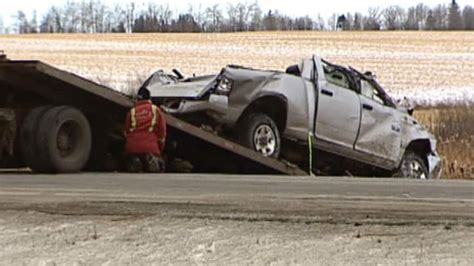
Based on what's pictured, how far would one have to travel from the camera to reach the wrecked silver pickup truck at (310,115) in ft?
46.4

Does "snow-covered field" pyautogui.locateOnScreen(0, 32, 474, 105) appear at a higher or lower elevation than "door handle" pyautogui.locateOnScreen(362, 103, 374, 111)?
lower

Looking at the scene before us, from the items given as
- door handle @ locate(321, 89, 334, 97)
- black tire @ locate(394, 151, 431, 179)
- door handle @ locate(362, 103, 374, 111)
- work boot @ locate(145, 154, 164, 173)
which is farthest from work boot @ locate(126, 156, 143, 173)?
black tire @ locate(394, 151, 431, 179)

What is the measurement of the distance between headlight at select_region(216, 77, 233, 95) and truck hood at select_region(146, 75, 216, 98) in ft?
0.45

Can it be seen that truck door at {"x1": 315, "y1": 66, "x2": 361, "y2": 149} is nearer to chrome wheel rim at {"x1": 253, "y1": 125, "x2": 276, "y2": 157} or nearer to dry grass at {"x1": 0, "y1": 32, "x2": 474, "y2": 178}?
chrome wheel rim at {"x1": 253, "y1": 125, "x2": 276, "y2": 157}

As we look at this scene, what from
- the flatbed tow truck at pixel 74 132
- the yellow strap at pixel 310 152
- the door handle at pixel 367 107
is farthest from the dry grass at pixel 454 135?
the flatbed tow truck at pixel 74 132

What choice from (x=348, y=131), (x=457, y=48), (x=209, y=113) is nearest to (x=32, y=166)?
(x=209, y=113)

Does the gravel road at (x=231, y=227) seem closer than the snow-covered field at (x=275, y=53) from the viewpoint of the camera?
Yes

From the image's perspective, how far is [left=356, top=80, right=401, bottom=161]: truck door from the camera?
15.4 meters

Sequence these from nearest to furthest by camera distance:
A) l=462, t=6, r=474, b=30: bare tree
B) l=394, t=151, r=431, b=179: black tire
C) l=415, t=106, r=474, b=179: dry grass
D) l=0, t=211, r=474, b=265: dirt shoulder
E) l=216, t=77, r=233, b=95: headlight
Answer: l=0, t=211, r=474, b=265: dirt shoulder < l=216, t=77, r=233, b=95: headlight < l=394, t=151, r=431, b=179: black tire < l=415, t=106, r=474, b=179: dry grass < l=462, t=6, r=474, b=30: bare tree

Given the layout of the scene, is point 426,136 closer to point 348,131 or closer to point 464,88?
point 348,131

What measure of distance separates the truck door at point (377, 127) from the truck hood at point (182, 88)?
245cm

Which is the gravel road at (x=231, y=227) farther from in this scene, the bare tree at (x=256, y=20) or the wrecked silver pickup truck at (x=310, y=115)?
the bare tree at (x=256, y=20)

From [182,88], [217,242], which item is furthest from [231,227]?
[182,88]

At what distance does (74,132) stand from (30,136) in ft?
2.23
